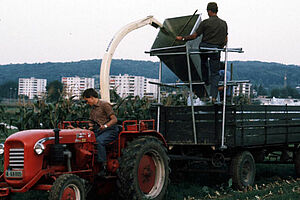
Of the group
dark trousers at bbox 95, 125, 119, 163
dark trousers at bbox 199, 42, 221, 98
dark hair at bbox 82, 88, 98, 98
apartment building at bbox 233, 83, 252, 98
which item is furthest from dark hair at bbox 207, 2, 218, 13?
dark trousers at bbox 95, 125, 119, 163

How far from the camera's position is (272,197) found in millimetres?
7809

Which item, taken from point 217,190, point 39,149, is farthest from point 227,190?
point 39,149

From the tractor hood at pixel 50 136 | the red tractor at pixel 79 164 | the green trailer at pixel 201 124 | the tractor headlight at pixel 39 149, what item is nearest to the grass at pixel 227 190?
the green trailer at pixel 201 124

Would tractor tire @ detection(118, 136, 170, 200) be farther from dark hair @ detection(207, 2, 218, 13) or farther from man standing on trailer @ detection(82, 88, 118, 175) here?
dark hair @ detection(207, 2, 218, 13)

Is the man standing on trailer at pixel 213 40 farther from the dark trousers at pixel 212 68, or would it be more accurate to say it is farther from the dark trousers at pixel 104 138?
the dark trousers at pixel 104 138

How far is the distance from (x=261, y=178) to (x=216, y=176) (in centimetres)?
108

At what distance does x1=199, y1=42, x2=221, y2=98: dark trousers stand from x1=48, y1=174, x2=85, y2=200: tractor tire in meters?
3.66

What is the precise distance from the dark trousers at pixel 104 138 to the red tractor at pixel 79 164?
109 mm

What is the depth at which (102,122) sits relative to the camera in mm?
7883

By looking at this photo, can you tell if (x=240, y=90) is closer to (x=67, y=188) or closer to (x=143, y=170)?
(x=143, y=170)

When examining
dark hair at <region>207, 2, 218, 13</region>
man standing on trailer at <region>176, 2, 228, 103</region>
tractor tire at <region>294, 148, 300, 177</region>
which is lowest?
tractor tire at <region>294, 148, 300, 177</region>

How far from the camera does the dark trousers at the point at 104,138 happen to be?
7.34 m

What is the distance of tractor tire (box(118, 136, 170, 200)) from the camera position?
738 cm

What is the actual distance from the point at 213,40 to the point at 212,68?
22.0 inches
